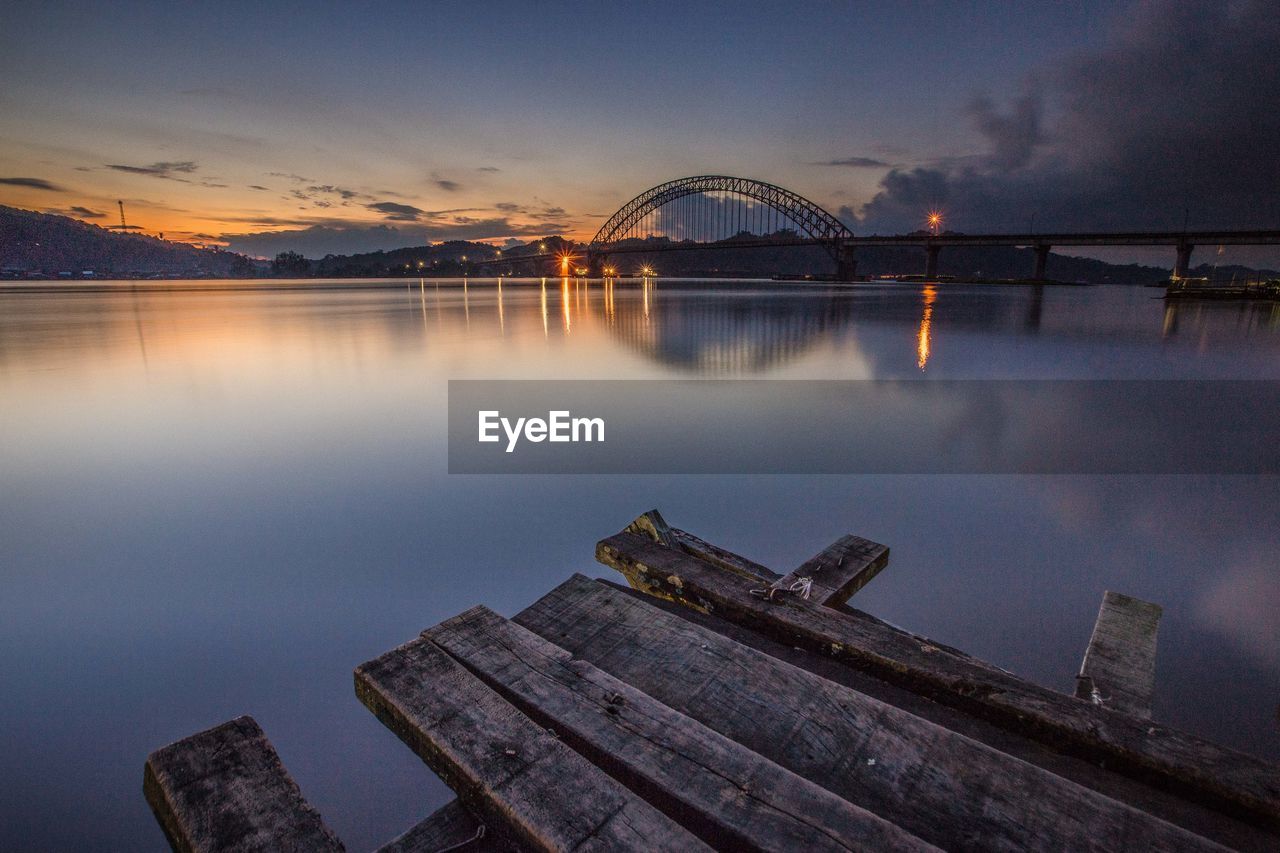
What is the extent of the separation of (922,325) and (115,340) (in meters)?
29.9

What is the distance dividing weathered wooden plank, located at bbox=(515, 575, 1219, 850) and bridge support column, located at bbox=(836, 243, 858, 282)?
109026 mm

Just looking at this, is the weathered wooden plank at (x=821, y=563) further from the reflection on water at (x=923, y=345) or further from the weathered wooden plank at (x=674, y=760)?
the reflection on water at (x=923, y=345)

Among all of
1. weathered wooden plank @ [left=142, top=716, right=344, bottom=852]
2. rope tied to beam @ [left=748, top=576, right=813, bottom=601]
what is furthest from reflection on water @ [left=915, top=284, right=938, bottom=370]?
weathered wooden plank @ [left=142, top=716, right=344, bottom=852]

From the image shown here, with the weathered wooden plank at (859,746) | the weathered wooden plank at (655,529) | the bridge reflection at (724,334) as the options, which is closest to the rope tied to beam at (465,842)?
A: the weathered wooden plank at (859,746)

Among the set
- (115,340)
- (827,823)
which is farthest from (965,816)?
(115,340)

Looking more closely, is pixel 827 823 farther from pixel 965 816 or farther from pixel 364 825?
pixel 364 825

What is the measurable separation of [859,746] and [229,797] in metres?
1.96

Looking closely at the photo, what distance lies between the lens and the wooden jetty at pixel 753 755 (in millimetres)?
1523

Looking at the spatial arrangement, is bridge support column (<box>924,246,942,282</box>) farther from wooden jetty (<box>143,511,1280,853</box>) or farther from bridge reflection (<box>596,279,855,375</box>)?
wooden jetty (<box>143,511,1280,853</box>)

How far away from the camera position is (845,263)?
10244 cm

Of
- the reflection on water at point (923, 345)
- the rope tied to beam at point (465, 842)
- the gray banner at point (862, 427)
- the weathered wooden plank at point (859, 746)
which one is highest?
the reflection on water at point (923, 345)

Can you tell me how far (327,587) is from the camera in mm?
4121

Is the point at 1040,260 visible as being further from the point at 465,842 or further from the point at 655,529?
the point at 465,842

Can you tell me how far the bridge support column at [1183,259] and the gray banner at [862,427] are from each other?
302 feet
